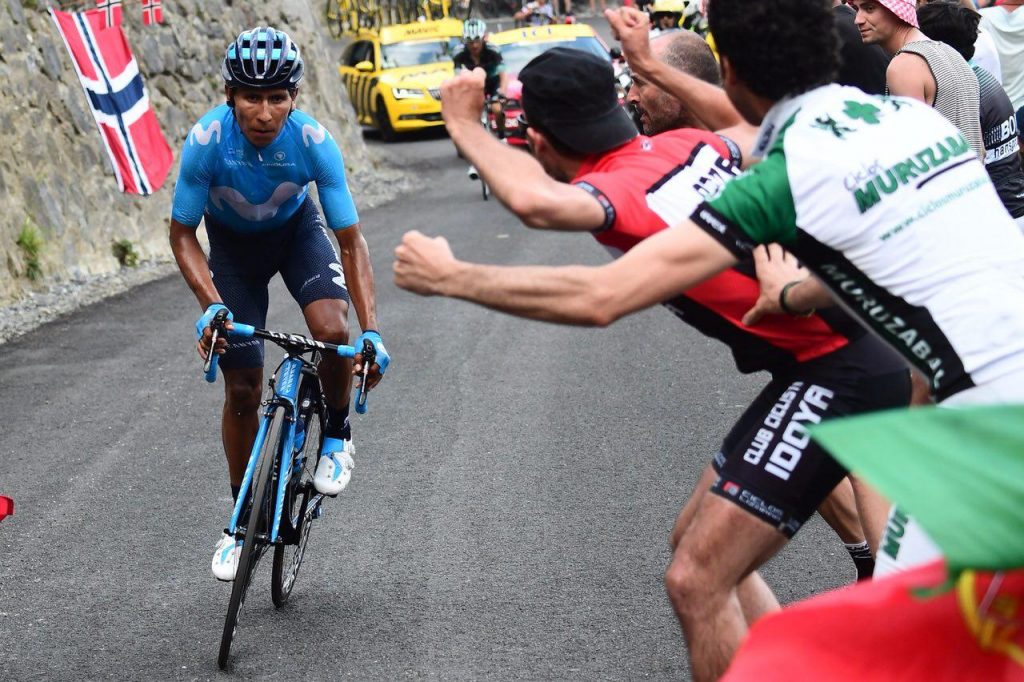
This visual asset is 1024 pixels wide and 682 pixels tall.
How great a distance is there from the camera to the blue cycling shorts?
596 centimetres

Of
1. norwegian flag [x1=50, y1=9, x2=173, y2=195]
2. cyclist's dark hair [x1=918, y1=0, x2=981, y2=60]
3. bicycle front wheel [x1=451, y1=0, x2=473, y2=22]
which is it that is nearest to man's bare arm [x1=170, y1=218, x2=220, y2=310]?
cyclist's dark hair [x1=918, y1=0, x2=981, y2=60]

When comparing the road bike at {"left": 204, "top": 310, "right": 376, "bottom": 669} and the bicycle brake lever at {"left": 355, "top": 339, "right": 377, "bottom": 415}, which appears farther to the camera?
the bicycle brake lever at {"left": 355, "top": 339, "right": 377, "bottom": 415}

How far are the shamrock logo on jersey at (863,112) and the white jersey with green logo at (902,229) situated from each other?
0.01 metres

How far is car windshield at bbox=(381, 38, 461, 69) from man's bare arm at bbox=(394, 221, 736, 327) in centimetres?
2439

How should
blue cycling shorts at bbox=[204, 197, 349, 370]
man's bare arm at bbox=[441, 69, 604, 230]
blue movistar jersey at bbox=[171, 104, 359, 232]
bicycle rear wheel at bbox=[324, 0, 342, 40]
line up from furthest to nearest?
bicycle rear wheel at bbox=[324, 0, 342, 40] < blue cycling shorts at bbox=[204, 197, 349, 370] < blue movistar jersey at bbox=[171, 104, 359, 232] < man's bare arm at bbox=[441, 69, 604, 230]

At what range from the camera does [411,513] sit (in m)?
6.66

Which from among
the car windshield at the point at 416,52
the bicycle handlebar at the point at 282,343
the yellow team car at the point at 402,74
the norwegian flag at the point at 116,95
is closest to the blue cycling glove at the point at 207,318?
the bicycle handlebar at the point at 282,343

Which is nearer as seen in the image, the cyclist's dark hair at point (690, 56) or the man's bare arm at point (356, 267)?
the cyclist's dark hair at point (690, 56)

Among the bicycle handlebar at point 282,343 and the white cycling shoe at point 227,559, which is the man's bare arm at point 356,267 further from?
the white cycling shoe at point 227,559

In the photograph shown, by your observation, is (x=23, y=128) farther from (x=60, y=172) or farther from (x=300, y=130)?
(x=300, y=130)

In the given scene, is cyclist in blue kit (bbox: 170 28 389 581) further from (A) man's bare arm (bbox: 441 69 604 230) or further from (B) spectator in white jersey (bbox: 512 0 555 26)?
(B) spectator in white jersey (bbox: 512 0 555 26)

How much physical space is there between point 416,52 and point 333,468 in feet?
73.3

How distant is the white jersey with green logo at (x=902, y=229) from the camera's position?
2.95 meters

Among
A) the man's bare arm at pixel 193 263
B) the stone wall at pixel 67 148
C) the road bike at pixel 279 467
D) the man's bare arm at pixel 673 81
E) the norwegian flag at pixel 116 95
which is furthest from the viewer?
the norwegian flag at pixel 116 95
